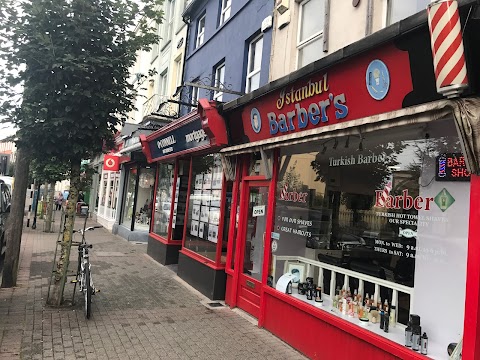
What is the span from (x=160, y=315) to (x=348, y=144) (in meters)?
3.80

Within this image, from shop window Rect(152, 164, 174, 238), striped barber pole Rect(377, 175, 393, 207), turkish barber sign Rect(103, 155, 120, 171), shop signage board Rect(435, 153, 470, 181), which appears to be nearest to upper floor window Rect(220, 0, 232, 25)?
shop window Rect(152, 164, 174, 238)

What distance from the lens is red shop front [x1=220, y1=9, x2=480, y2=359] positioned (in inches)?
145

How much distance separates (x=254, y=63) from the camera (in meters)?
8.97

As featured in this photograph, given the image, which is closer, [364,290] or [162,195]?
[364,290]

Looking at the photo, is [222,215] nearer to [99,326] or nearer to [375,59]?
[99,326]

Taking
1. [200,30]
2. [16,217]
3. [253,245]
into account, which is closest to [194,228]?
[253,245]

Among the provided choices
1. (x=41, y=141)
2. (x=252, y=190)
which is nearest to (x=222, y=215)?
(x=252, y=190)

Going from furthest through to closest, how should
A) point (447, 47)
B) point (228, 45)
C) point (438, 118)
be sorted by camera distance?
point (228, 45), point (438, 118), point (447, 47)

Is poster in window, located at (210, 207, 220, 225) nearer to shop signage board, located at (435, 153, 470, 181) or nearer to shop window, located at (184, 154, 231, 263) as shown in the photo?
shop window, located at (184, 154, 231, 263)

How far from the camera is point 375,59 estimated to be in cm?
400

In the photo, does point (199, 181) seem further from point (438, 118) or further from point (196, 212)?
point (438, 118)

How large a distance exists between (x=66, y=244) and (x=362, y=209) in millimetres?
4531

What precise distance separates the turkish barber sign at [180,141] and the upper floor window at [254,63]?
1.56 m

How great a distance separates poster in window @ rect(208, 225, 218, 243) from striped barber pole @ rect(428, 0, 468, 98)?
220 inches
